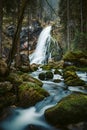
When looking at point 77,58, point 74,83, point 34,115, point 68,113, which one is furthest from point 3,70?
point 77,58

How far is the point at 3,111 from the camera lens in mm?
8477

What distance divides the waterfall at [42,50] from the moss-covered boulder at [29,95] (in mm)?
24204

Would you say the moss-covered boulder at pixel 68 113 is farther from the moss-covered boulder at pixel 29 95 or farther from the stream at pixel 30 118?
the moss-covered boulder at pixel 29 95

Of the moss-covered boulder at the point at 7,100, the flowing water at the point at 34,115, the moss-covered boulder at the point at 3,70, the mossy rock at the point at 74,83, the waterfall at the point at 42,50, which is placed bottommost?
the waterfall at the point at 42,50

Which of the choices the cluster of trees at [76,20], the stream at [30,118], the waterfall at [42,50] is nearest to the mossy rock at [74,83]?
the stream at [30,118]

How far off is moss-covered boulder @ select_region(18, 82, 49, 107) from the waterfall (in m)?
24.2

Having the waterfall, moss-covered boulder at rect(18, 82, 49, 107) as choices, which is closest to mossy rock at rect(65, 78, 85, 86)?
moss-covered boulder at rect(18, 82, 49, 107)

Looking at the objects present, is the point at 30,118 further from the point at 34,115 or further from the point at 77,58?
the point at 77,58

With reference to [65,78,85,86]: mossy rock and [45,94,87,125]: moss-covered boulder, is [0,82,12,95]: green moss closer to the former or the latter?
[45,94,87,125]: moss-covered boulder

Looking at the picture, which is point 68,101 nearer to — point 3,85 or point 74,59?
point 3,85

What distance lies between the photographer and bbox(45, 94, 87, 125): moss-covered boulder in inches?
288

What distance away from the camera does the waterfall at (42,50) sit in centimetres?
3488

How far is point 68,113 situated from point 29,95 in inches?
93.3

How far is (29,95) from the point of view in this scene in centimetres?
930
